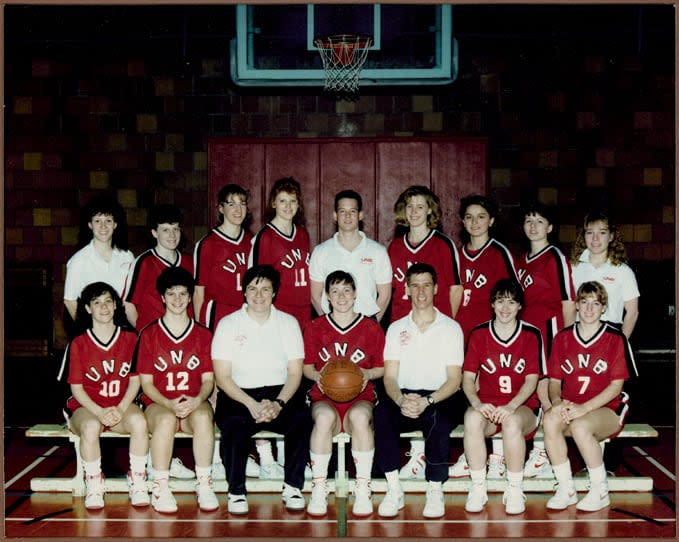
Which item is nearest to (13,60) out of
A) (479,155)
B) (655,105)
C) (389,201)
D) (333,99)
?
(333,99)

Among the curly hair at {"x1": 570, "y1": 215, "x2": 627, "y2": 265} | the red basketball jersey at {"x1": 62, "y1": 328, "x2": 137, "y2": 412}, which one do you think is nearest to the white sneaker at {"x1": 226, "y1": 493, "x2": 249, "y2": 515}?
the red basketball jersey at {"x1": 62, "y1": 328, "x2": 137, "y2": 412}

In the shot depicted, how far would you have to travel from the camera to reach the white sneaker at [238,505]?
4.96 m

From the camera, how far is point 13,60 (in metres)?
9.02

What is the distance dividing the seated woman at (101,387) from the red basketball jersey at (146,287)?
0.36 m

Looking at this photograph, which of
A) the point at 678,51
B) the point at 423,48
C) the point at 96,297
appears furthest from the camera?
the point at 423,48

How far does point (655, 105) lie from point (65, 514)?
6.64 meters

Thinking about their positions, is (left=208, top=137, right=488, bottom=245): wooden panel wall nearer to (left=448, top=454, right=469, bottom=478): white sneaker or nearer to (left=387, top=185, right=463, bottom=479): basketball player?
(left=387, top=185, right=463, bottom=479): basketball player

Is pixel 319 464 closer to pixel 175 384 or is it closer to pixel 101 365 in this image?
pixel 175 384

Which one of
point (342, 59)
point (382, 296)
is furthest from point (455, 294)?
point (342, 59)

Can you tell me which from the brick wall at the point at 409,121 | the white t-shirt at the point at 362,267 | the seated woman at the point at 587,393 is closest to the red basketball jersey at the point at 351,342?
the white t-shirt at the point at 362,267

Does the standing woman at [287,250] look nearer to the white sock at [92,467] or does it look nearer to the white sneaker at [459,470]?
the white sneaker at [459,470]

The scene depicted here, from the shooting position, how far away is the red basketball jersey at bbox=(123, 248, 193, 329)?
5695 millimetres

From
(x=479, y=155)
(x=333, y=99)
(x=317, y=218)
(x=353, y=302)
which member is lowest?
(x=353, y=302)

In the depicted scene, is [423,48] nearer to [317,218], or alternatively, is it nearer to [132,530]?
[317,218]
